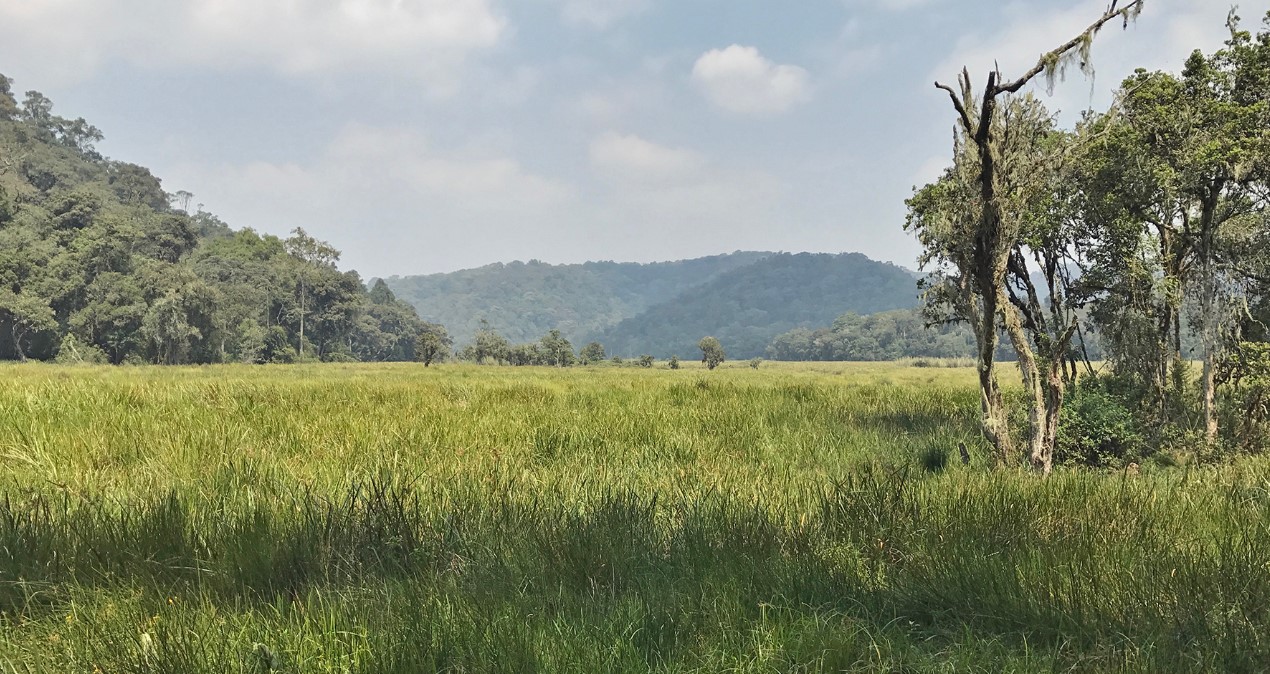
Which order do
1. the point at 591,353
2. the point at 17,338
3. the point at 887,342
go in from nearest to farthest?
the point at 17,338, the point at 591,353, the point at 887,342

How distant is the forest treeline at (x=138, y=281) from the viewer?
199 ft

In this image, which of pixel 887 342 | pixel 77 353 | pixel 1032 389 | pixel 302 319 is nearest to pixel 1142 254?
pixel 1032 389

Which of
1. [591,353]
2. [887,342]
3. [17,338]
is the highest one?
[887,342]

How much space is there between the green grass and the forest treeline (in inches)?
2418

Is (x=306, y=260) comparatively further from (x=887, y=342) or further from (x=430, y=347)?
(x=887, y=342)

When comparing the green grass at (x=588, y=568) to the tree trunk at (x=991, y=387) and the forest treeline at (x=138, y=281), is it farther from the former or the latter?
the forest treeline at (x=138, y=281)

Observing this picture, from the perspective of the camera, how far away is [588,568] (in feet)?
8.54

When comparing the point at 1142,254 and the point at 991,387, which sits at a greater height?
the point at 1142,254

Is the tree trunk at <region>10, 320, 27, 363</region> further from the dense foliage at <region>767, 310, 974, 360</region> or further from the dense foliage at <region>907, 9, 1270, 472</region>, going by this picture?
the dense foliage at <region>767, 310, 974, 360</region>

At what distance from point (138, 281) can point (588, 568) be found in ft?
272

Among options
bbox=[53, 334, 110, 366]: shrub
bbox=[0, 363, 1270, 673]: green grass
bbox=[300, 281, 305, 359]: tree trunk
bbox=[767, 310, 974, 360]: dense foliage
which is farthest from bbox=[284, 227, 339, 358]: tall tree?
bbox=[767, 310, 974, 360]: dense foliage

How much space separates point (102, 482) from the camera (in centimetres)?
399

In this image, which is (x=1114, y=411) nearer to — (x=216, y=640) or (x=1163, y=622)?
(x=1163, y=622)

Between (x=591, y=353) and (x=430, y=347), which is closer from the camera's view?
(x=430, y=347)
